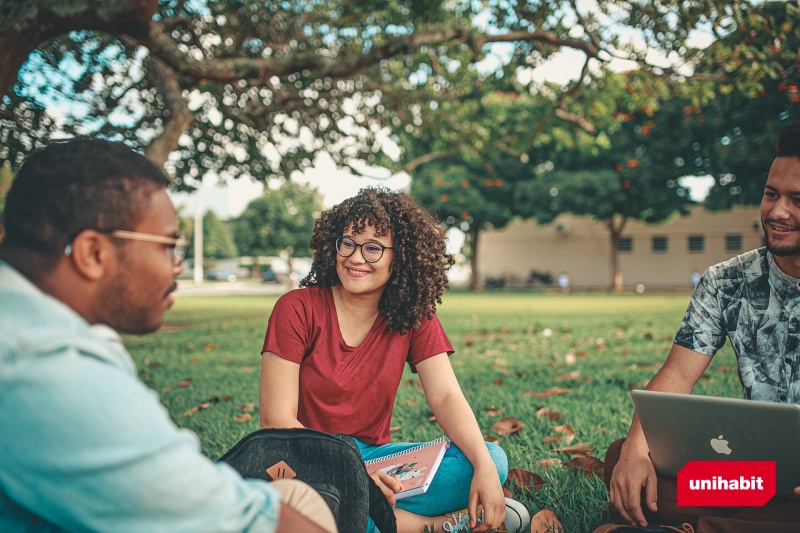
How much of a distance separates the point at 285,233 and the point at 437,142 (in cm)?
4613

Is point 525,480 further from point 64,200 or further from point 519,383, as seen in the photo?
point 519,383

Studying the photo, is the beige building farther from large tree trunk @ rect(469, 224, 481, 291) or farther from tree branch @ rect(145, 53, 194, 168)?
tree branch @ rect(145, 53, 194, 168)

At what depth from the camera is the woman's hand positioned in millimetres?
2400

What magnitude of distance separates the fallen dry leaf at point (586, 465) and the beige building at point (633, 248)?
3499 centimetres

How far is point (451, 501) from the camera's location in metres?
2.67

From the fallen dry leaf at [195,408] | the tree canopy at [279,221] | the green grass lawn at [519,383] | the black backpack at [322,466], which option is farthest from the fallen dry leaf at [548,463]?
the tree canopy at [279,221]

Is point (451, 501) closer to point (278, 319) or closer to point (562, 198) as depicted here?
point (278, 319)

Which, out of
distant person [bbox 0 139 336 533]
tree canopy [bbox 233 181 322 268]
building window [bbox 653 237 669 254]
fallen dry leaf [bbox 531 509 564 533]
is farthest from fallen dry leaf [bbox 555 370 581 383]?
tree canopy [bbox 233 181 322 268]

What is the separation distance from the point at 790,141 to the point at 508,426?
246cm

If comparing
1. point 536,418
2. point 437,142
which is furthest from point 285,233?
point 536,418

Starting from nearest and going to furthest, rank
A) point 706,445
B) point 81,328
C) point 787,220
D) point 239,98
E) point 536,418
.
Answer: point 81,328 → point 706,445 → point 787,220 → point 536,418 → point 239,98

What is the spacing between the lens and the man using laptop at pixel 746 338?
2410mm

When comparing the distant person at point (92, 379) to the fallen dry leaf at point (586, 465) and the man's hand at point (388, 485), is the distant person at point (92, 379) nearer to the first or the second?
the man's hand at point (388, 485)

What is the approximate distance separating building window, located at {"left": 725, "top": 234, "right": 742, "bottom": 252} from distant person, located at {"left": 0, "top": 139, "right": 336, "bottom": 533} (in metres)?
39.1
